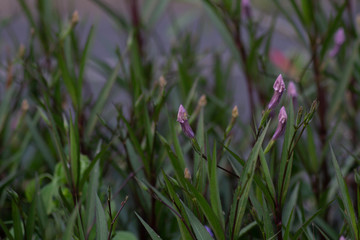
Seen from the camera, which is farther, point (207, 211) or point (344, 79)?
point (344, 79)

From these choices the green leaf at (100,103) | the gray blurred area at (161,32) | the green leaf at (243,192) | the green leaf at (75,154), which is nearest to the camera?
the green leaf at (243,192)

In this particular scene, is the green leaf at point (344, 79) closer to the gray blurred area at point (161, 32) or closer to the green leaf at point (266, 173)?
the gray blurred area at point (161, 32)

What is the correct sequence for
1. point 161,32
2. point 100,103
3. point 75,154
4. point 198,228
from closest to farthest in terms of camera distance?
1. point 198,228
2. point 75,154
3. point 100,103
4. point 161,32

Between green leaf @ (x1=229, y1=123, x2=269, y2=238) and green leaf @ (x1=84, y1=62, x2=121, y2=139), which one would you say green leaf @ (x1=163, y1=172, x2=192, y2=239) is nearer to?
green leaf @ (x1=229, y1=123, x2=269, y2=238)

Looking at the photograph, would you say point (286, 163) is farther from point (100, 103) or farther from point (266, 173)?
point (100, 103)

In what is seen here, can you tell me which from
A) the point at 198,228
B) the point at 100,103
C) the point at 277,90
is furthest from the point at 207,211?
the point at 100,103

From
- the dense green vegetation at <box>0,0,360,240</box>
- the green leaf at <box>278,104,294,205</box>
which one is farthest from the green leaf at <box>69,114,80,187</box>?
the green leaf at <box>278,104,294,205</box>

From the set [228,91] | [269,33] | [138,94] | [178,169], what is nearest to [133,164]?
[138,94]

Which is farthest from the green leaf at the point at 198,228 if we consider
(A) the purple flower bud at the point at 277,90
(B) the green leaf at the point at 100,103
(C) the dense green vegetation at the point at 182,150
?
(B) the green leaf at the point at 100,103

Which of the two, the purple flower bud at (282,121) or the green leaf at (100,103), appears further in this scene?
the green leaf at (100,103)

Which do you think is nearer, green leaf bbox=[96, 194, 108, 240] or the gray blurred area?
green leaf bbox=[96, 194, 108, 240]

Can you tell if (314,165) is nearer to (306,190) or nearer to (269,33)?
(306,190)
